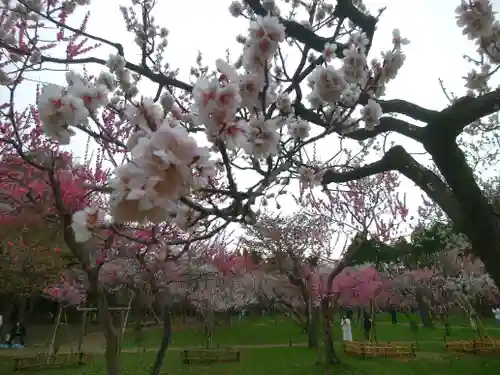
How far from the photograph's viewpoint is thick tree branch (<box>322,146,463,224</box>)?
3.30 metres

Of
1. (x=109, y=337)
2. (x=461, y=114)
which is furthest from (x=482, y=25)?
→ (x=109, y=337)

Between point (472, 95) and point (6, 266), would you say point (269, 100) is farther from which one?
point (6, 266)

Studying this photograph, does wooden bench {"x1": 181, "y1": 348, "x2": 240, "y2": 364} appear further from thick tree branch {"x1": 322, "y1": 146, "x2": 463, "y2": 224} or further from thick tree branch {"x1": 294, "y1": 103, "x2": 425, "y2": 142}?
thick tree branch {"x1": 294, "y1": 103, "x2": 425, "y2": 142}

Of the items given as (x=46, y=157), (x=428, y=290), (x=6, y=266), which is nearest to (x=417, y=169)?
(x=46, y=157)

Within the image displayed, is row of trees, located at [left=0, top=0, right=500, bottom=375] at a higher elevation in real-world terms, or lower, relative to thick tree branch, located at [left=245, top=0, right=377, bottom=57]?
lower

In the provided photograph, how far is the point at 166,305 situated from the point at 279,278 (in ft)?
56.1

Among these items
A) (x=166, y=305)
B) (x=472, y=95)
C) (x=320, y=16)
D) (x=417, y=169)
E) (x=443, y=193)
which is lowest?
(x=166, y=305)

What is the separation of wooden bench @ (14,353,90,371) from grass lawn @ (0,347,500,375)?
0.88 ft

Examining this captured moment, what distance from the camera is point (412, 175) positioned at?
3582mm

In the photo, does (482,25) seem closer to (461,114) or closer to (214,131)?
(461,114)

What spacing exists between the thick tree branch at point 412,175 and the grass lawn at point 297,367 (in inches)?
279

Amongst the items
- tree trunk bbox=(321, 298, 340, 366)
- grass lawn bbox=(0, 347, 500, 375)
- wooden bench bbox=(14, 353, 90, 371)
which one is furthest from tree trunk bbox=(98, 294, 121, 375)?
wooden bench bbox=(14, 353, 90, 371)

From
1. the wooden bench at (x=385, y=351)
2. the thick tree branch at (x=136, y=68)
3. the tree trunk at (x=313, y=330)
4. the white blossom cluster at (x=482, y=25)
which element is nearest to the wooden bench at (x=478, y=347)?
the wooden bench at (x=385, y=351)

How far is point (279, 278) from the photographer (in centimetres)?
2152
